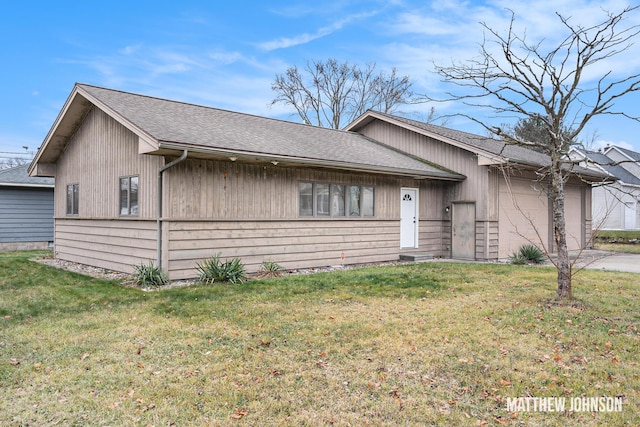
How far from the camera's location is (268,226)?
10.2 metres

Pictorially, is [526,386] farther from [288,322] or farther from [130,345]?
[130,345]

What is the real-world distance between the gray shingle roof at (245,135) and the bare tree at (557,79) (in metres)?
4.21

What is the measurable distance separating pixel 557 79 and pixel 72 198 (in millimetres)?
12661

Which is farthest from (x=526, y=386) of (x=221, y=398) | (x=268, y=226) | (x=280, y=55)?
(x=280, y=55)

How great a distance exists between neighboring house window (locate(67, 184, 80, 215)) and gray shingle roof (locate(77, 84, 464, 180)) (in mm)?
3396

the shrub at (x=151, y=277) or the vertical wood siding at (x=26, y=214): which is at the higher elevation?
the vertical wood siding at (x=26, y=214)

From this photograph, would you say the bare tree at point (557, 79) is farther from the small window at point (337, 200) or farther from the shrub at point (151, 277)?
the shrub at point (151, 277)

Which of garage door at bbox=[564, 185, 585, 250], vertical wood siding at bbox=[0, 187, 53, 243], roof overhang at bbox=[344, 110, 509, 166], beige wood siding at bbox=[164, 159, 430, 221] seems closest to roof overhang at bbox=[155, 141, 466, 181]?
beige wood siding at bbox=[164, 159, 430, 221]

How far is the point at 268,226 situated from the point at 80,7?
12.6 metres

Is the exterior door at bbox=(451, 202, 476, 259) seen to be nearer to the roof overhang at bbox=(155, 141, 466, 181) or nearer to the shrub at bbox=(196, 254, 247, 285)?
the roof overhang at bbox=(155, 141, 466, 181)

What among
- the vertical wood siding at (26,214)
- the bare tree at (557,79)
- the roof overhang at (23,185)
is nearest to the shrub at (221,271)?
the bare tree at (557,79)

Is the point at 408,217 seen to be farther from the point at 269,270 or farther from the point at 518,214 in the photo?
the point at 269,270

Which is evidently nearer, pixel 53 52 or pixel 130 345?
pixel 130 345

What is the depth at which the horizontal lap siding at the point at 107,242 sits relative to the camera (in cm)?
939
